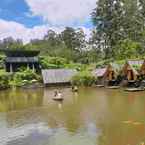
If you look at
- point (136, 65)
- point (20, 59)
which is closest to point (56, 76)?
point (20, 59)

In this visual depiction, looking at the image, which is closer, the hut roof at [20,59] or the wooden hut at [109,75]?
the wooden hut at [109,75]

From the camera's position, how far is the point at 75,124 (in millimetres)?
19875

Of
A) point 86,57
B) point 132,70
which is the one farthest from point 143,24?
point 132,70

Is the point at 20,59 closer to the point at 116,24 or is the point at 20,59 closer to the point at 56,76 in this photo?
the point at 56,76

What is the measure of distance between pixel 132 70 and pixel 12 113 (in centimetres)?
2145

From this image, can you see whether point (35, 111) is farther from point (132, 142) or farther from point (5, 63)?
point (5, 63)

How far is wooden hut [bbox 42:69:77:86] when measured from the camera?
168 feet

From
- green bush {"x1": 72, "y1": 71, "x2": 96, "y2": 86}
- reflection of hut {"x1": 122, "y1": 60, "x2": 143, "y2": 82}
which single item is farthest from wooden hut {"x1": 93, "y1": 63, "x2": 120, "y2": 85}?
reflection of hut {"x1": 122, "y1": 60, "x2": 143, "y2": 82}

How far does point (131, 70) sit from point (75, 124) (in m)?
24.3

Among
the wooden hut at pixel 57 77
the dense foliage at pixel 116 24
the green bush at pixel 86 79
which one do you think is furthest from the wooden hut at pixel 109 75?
the dense foliage at pixel 116 24

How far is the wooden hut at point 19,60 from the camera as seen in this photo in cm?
5991

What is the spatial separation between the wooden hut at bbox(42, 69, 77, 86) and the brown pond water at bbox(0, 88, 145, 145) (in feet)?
72.4

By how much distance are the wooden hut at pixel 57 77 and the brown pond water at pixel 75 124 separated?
869 inches

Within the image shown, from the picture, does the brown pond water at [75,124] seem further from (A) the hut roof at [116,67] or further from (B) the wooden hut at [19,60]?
(B) the wooden hut at [19,60]
